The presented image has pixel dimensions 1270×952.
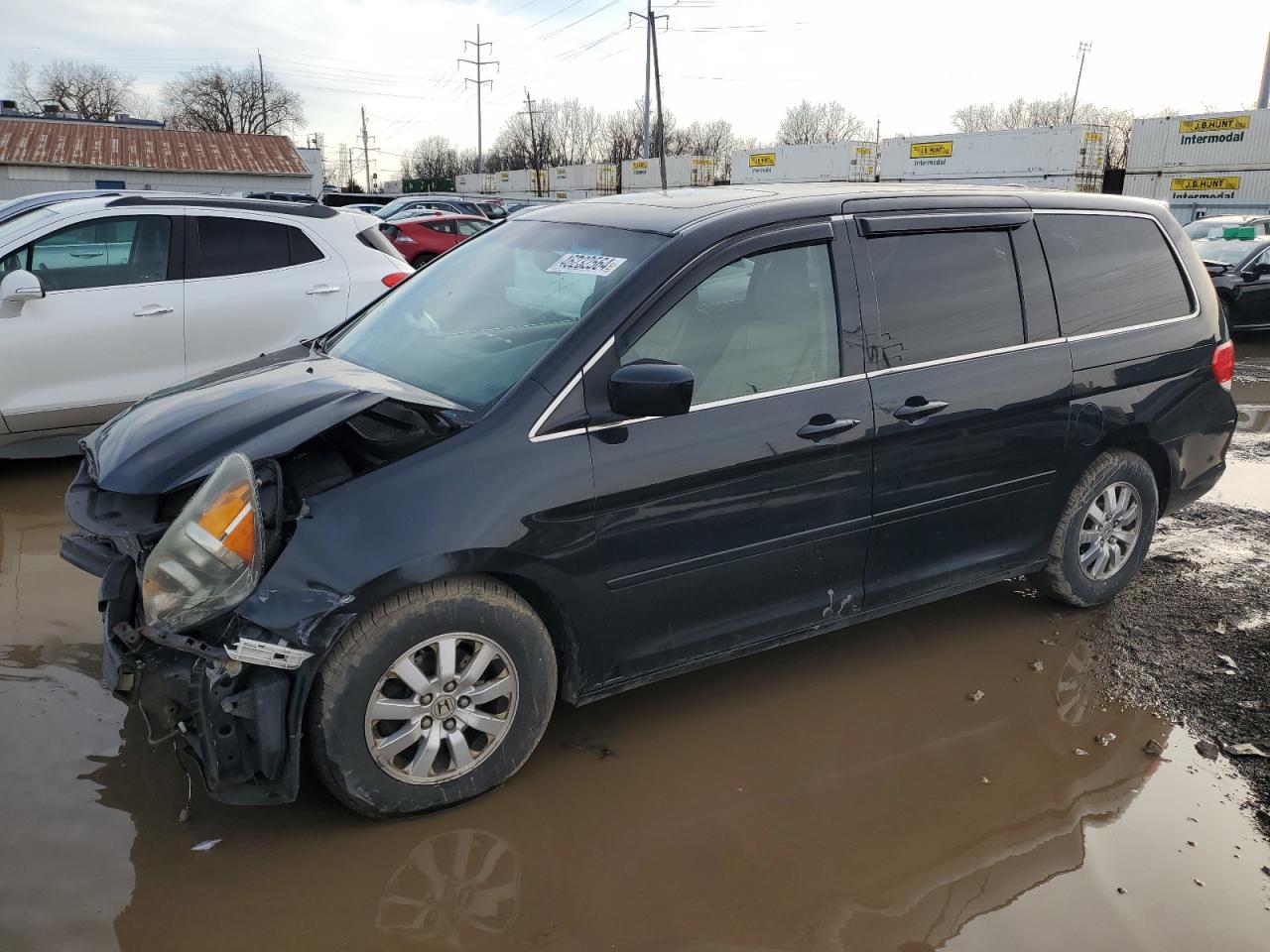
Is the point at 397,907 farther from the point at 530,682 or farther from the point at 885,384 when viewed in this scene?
the point at 885,384

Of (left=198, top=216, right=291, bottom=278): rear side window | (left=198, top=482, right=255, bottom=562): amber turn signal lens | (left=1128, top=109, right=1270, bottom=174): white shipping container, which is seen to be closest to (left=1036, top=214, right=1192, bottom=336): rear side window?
(left=198, top=482, right=255, bottom=562): amber turn signal lens

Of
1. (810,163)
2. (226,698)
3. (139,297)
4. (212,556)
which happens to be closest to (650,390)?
(212,556)

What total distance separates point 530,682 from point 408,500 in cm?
70

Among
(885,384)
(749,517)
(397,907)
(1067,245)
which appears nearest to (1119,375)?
(1067,245)

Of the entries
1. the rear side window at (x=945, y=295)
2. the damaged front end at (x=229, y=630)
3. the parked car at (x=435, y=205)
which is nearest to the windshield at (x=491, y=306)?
the damaged front end at (x=229, y=630)

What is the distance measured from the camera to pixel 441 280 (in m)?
3.93

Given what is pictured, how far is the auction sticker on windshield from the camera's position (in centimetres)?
325

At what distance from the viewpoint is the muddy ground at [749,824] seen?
2510 millimetres

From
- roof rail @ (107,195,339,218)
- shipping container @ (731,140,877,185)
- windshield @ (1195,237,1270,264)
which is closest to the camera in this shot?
Answer: roof rail @ (107,195,339,218)

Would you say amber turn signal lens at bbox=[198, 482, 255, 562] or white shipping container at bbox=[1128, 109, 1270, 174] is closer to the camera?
amber turn signal lens at bbox=[198, 482, 255, 562]

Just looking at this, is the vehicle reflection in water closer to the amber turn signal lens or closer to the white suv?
the amber turn signal lens

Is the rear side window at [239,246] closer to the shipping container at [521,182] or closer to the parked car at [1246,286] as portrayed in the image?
the parked car at [1246,286]

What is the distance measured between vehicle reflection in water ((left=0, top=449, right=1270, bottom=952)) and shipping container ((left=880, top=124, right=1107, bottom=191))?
127 feet

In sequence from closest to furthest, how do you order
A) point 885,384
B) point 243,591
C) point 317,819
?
point 243,591
point 317,819
point 885,384
